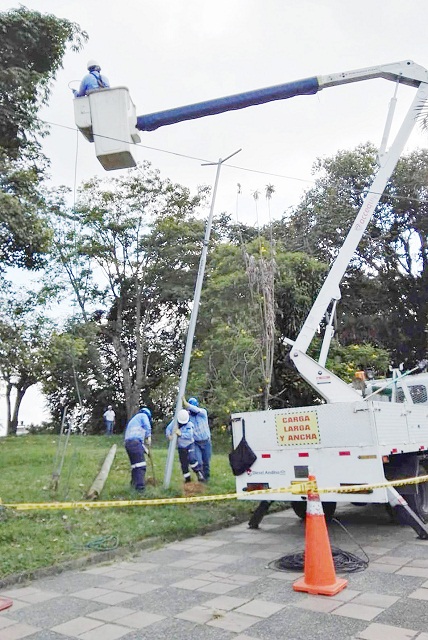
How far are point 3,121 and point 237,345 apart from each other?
8432 mm

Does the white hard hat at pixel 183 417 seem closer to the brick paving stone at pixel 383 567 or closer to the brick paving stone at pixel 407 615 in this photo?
the brick paving stone at pixel 383 567

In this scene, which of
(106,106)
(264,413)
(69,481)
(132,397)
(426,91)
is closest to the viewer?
(106,106)

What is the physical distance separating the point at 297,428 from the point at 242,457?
904mm

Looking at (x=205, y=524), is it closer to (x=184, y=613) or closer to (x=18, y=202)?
(x=184, y=613)

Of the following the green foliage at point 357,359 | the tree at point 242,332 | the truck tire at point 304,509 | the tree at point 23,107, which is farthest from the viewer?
the green foliage at point 357,359

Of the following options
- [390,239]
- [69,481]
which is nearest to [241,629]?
[69,481]

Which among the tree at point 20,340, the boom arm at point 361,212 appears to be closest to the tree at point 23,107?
the tree at point 20,340

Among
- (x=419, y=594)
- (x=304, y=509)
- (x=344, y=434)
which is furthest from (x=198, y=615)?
(x=304, y=509)

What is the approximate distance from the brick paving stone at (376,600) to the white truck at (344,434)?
1.84 metres

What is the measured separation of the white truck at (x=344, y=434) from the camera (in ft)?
22.0

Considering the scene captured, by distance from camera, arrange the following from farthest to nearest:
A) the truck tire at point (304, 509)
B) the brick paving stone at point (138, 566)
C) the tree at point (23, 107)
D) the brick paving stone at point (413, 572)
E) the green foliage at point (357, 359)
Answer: the green foliage at point (357, 359), the tree at point (23, 107), the truck tire at point (304, 509), the brick paving stone at point (138, 566), the brick paving stone at point (413, 572)

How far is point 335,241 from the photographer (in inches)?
985

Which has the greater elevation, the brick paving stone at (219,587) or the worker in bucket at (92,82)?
the worker in bucket at (92,82)

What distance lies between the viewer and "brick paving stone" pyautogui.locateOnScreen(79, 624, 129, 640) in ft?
13.7
